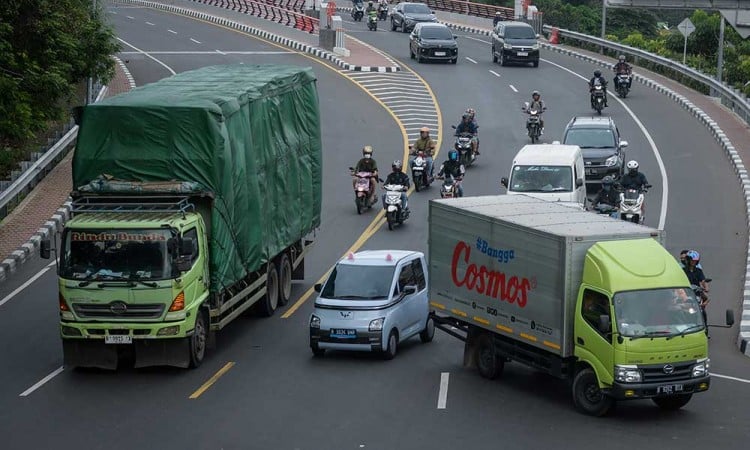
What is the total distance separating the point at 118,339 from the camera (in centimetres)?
2012

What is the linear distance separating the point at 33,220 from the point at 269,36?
3816 cm

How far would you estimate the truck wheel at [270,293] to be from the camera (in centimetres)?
2477

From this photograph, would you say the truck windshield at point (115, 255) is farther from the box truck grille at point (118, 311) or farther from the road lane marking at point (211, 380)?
the road lane marking at point (211, 380)

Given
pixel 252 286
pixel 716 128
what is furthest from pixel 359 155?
pixel 252 286

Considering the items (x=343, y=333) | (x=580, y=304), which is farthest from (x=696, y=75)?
(x=580, y=304)

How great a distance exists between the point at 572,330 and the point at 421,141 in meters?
18.4

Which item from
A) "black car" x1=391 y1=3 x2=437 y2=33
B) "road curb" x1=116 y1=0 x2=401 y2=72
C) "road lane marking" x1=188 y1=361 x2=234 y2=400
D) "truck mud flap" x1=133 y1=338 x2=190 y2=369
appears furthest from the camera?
"black car" x1=391 y1=3 x2=437 y2=33

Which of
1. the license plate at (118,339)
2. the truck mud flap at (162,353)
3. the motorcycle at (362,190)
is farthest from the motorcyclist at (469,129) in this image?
the license plate at (118,339)

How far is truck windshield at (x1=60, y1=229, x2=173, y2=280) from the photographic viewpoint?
19984mm

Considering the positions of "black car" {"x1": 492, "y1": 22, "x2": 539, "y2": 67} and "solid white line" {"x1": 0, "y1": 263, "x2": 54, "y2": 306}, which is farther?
"black car" {"x1": 492, "y1": 22, "x2": 539, "y2": 67}

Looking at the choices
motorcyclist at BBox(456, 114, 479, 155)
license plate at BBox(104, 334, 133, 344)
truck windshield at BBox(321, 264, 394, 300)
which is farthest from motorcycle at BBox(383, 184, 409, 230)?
license plate at BBox(104, 334, 133, 344)

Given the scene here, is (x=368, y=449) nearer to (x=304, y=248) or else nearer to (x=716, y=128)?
(x=304, y=248)

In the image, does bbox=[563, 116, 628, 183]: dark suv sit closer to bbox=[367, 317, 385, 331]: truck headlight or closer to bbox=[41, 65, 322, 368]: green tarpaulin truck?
bbox=[41, 65, 322, 368]: green tarpaulin truck

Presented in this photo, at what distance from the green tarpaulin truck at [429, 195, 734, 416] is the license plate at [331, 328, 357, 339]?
69.0 inches
